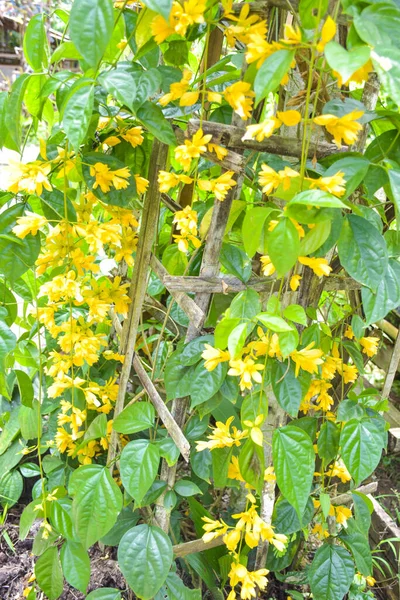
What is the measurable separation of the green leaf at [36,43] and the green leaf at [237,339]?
21.4 inches

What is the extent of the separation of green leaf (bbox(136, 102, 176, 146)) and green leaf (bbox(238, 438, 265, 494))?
500mm

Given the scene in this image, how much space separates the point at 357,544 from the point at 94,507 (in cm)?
61

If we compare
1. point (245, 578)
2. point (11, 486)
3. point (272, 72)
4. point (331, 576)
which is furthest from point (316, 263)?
point (11, 486)

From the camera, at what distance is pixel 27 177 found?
2.95 feet

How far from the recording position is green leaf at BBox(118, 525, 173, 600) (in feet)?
3.60

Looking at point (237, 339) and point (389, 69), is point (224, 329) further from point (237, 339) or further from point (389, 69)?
point (389, 69)

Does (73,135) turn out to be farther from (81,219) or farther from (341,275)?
(341,275)

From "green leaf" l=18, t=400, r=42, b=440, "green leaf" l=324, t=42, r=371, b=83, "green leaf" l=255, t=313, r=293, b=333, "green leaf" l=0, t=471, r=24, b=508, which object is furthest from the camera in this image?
"green leaf" l=0, t=471, r=24, b=508

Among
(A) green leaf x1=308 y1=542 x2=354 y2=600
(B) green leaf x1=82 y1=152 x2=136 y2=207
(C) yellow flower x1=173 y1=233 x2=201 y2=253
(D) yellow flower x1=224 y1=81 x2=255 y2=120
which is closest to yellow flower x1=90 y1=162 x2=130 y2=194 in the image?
(B) green leaf x1=82 y1=152 x2=136 y2=207

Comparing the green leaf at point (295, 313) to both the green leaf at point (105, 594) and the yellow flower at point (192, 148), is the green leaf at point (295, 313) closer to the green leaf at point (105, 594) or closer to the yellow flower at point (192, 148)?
the yellow flower at point (192, 148)

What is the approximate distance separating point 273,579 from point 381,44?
4.63ft

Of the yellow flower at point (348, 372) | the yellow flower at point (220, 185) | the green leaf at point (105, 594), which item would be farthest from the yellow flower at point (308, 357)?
the green leaf at point (105, 594)

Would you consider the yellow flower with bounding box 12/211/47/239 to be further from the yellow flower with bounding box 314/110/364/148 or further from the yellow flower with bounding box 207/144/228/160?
the yellow flower with bounding box 314/110/364/148

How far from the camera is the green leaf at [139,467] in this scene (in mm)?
1033
